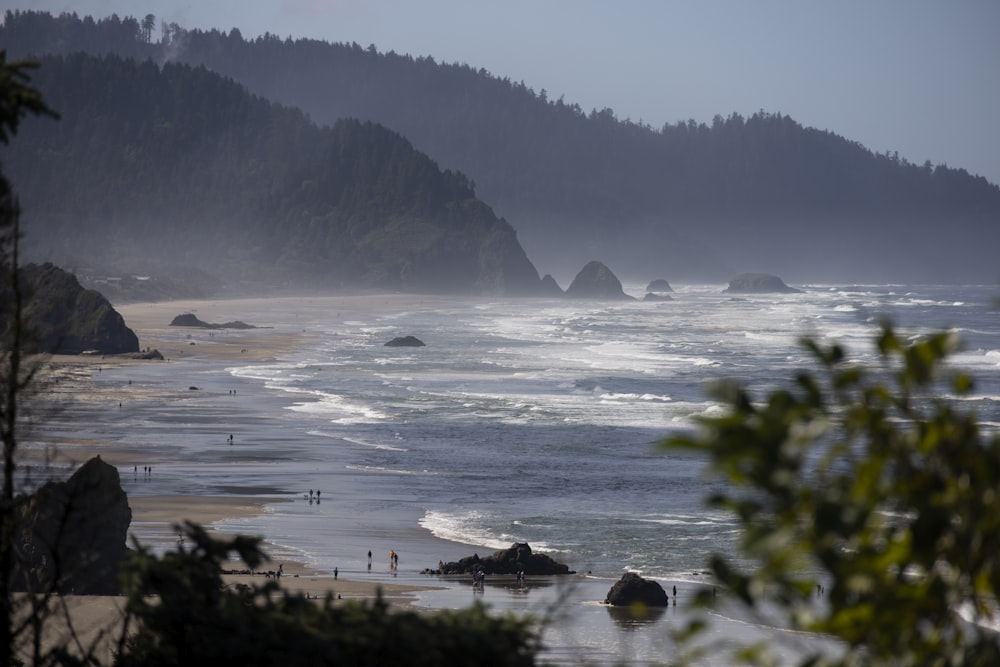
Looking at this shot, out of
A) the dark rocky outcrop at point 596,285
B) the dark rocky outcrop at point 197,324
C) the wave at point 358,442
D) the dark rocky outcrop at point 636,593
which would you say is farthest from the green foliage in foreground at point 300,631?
the dark rocky outcrop at point 596,285

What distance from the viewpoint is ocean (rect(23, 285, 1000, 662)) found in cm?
2489

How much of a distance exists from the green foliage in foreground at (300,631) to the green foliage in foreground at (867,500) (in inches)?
131

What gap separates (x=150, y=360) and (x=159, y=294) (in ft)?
241

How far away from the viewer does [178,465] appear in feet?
109

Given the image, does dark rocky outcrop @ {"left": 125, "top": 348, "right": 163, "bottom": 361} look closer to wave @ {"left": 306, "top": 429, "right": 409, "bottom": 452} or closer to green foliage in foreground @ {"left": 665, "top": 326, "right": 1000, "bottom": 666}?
wave @ {"left": 306, "top": 429, "right": 409, "bottom": 452}

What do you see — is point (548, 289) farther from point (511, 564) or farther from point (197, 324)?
point (511, 564)

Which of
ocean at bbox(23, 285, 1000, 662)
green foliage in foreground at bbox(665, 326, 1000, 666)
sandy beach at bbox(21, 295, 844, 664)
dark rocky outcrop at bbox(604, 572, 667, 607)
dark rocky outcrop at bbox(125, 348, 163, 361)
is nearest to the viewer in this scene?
green foliage in foreground at bbox(665, 326, 1000, 666)

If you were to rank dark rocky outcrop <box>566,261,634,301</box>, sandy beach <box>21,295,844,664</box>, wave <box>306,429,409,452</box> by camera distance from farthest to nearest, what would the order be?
1. dark rocky outcrop <box>566,261,634,301</box>
2. wave <box>306,429,409,452</box>
3. sandy beach <box>21,295,844,664</box>

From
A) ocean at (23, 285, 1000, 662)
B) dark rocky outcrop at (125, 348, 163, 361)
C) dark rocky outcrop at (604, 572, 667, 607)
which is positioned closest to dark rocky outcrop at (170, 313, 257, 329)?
ocean at (23, 285, 1000, 662)

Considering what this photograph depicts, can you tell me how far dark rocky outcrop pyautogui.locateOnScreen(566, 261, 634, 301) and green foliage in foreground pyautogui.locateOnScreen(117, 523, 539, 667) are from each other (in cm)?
17039

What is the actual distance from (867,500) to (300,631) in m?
4.18

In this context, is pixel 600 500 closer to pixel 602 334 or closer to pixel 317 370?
pixel 317 370

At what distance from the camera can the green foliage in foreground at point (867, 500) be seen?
3.24 meters

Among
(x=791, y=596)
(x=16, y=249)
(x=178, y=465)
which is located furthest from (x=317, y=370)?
(x=791, y=596)
